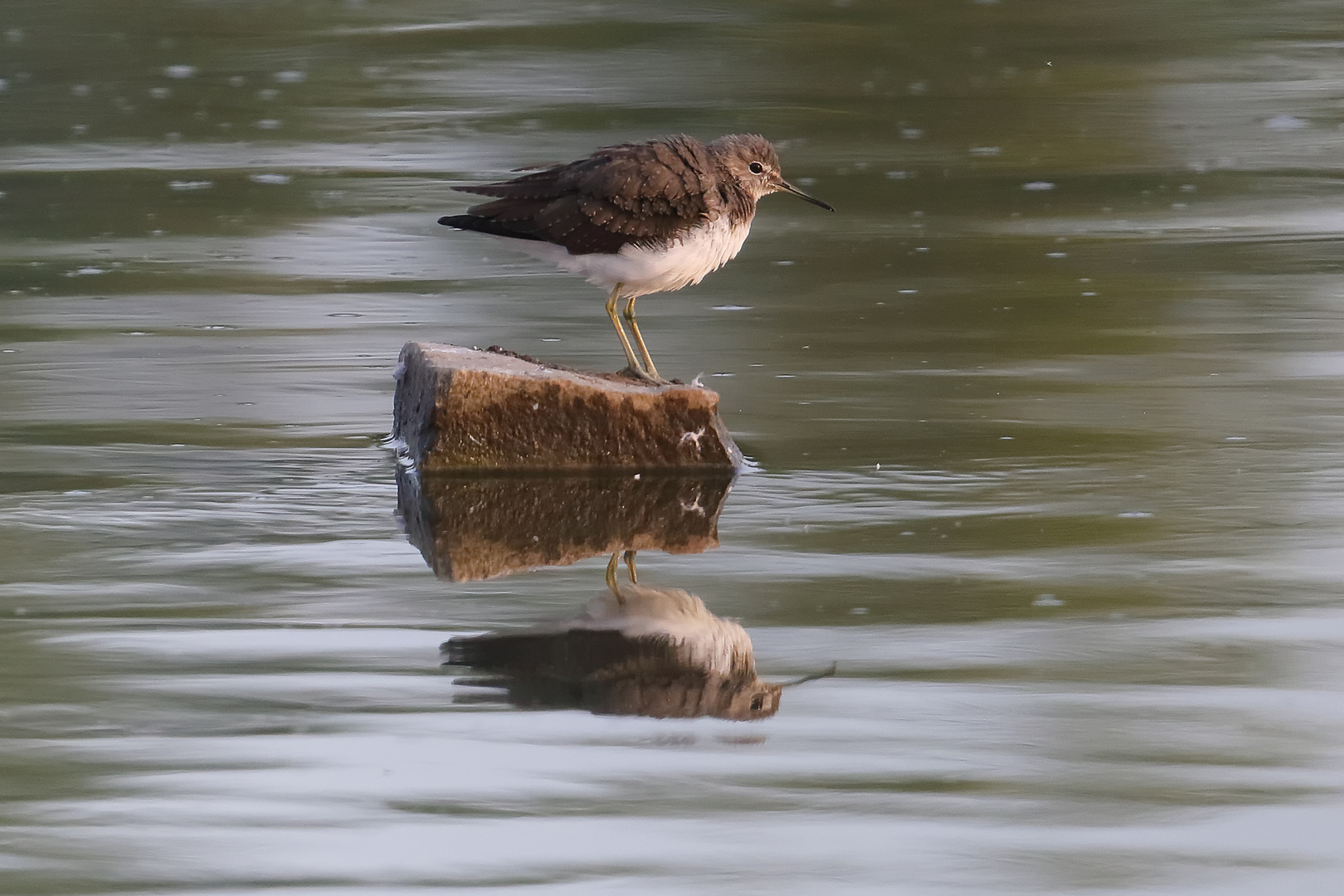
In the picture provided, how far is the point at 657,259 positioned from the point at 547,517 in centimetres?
121

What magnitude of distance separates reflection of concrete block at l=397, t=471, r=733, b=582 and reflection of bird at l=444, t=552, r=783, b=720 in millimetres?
561

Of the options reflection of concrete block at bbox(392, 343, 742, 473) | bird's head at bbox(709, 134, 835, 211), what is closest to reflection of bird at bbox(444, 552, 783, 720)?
reflection of concrete block at bbox(392, 343, 742, 473)

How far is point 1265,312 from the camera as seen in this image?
30.1ft

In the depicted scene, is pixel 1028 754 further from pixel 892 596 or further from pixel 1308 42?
pixel 1308 42

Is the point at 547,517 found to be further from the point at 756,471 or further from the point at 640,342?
the point at 640,342

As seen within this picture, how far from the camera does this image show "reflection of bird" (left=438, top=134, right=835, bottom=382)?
7.06 m

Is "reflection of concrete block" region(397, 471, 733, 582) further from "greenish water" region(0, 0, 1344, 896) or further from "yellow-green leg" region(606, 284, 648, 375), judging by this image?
"yellow-green leg" region(606, 284, 648, 375)

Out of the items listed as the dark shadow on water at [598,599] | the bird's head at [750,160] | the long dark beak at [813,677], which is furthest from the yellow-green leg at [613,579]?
the bird's head at [750,160]

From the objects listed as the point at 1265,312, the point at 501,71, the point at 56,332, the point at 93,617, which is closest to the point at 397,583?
the point at 93,617

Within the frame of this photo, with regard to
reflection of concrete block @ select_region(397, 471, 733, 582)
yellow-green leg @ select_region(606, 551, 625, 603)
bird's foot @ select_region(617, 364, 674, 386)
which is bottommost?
reflection of concrete block @ select_region(397, 471, 733, 582)

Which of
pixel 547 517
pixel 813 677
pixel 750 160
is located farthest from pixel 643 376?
pixel 813 677

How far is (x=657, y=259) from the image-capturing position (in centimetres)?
711

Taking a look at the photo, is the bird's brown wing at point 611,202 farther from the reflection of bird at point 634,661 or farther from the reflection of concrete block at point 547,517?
the reflection of bird at point 634,661

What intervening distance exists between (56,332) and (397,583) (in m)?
4.19
